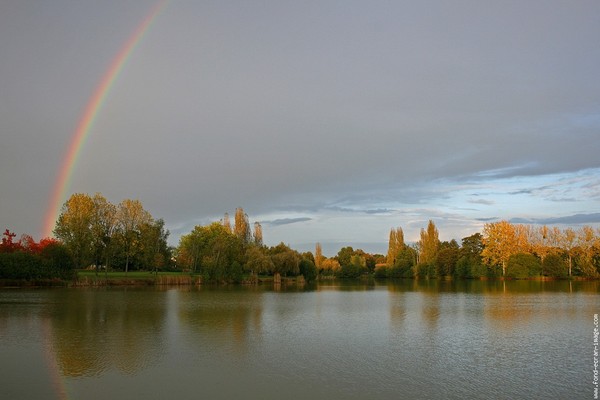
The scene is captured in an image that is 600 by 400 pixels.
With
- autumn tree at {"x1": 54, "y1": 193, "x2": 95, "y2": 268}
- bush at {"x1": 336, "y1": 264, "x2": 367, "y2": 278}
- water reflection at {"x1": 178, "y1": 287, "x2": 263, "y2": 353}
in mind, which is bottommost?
bush at {"x1": 336, "y1": 264, "x2": 367, "y2": 278}

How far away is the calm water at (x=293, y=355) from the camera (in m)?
11.5

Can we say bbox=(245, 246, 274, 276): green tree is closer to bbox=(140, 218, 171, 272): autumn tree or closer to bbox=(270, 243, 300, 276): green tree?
bbox=(270, 243, 300, 276): green tree

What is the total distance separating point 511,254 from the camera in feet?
279

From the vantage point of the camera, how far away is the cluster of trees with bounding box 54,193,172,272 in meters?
56.5

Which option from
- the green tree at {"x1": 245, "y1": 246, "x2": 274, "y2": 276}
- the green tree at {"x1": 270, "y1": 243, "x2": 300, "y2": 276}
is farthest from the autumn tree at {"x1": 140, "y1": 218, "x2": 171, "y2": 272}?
the green tree at {"x1": 270, "y1": 243, "x2": 300, "y2": 276}

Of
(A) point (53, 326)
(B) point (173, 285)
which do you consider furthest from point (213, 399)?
(B) point (173, 285)

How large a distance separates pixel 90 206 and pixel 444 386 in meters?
54.1

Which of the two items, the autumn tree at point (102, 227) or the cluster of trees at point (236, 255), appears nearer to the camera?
the autumn tree at point (102, 227)

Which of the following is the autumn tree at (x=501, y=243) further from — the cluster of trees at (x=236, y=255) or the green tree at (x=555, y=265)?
the cluster of trees at (x=236, y=255)

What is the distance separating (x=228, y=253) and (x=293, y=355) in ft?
169

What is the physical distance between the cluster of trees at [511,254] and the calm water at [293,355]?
61532 millimetres

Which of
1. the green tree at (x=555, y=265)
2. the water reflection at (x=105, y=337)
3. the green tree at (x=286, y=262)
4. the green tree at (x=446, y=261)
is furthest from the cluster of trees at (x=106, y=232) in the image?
the green tree at (x=555, y=265)

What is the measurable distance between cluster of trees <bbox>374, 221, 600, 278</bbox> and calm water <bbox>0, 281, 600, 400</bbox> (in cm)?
6153

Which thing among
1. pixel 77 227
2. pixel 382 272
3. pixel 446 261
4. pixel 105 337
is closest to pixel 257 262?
pixel 77 227
